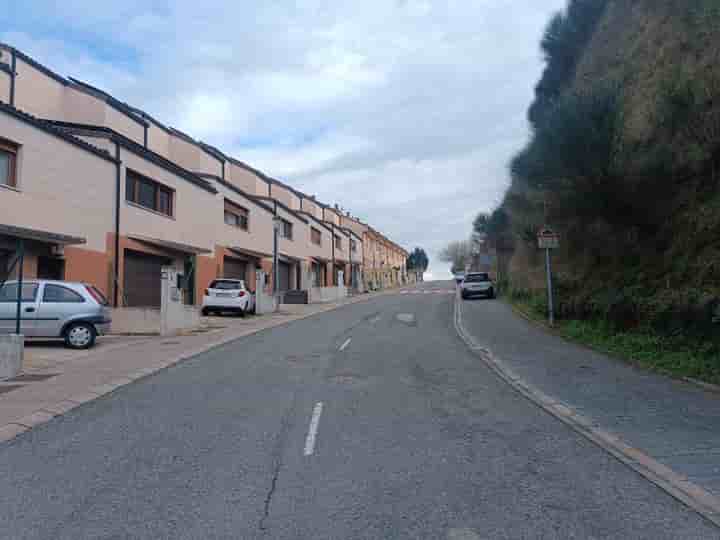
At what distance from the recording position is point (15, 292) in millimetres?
13500

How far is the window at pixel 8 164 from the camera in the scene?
15.5 metres

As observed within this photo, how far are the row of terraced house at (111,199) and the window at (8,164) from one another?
1.0 inches

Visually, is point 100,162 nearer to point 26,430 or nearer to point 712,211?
point 26,430

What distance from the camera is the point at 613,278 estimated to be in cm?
1488

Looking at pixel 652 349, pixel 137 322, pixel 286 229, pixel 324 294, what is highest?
pixel 286 229

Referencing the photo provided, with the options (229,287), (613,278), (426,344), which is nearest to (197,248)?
(229,287)

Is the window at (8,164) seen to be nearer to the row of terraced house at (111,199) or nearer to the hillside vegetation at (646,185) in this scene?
the row of terraced house at (111,199)

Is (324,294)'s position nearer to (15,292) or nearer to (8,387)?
(15,292)

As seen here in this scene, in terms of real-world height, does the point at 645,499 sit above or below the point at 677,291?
below

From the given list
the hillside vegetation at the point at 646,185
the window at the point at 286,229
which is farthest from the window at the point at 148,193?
the window at the point at 286,229

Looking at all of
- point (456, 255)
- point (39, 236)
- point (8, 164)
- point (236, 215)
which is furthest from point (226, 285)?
point (456, 255)

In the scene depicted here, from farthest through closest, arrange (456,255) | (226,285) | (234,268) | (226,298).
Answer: (456,255) < (234,268) < (226,285) < (226,298)

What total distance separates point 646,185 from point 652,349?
385cm

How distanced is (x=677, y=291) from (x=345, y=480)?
9272 millimetres
